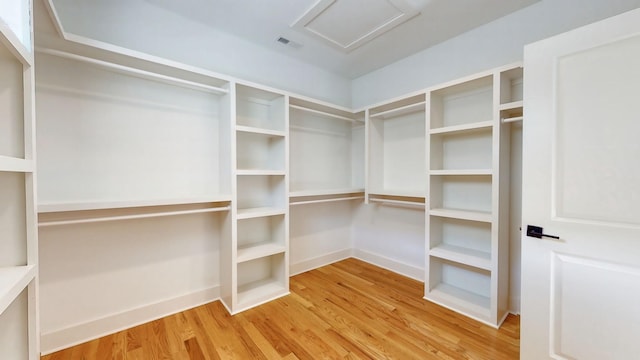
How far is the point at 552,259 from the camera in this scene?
1.41m

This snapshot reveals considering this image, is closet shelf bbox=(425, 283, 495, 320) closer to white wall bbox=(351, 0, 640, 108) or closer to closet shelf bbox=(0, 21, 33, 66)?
white wall bbox=(351, 0, 640, 108)

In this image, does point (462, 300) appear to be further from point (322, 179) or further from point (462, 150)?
point (322, 179)

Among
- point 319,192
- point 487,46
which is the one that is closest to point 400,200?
point 319,192

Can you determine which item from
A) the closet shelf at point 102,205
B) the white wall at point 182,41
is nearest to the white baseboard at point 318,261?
the closet shelf at point 102,205

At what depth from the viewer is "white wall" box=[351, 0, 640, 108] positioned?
71.6 inches

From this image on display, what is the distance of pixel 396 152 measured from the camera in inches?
121

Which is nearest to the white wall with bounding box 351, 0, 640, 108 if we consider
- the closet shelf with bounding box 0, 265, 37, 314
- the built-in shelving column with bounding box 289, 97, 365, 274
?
the built-in shelving column with bounding box 289, 97, 365, 274

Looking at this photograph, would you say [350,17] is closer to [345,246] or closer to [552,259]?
[552,259]

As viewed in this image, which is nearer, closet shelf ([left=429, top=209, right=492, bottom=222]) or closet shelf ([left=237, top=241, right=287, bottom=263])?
closet shelf ([left=429, top=209, right=492, bottom=222])

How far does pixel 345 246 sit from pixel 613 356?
8.40 ft

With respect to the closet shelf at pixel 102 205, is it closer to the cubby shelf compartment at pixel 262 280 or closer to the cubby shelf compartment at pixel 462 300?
the cubby shelf compartment at pixel 262 280

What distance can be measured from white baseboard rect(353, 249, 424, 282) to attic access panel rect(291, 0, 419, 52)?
2.59m

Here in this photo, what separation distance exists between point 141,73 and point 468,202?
3.06m

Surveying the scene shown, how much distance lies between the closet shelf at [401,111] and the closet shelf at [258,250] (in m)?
1.89
